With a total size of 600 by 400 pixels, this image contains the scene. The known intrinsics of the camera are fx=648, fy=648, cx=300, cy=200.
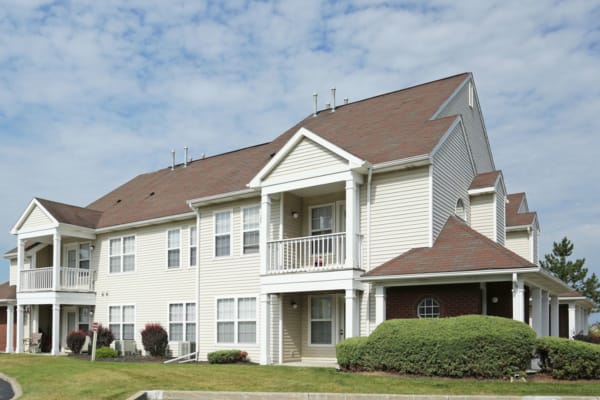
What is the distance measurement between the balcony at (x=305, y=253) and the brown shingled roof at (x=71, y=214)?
12.4 m

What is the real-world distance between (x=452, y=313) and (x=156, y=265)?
562 inches

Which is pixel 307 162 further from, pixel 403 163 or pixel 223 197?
pixel 223 197

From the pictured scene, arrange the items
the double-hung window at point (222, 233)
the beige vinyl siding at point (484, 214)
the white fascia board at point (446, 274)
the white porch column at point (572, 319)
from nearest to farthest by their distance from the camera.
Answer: the white fascia board at point (446, 274) → the beige vinyl siding at point (484, 214) → the double-hung window at point (222, 233) → the white porch column at point (572, 319)

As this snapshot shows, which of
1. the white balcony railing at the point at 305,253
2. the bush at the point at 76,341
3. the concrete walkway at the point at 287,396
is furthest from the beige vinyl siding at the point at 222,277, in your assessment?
the concrete walkway at the point at 287,396

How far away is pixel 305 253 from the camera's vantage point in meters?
22.2

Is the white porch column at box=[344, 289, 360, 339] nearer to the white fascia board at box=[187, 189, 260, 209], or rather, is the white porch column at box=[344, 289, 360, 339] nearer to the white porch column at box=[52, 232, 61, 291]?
the white fascia board at box=[187, 189, 260, 209]

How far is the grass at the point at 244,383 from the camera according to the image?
13938 millimetres

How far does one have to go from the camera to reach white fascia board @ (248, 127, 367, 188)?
20219mm

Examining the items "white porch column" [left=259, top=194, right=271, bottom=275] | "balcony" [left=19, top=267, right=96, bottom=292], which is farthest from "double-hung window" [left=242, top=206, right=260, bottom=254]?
"balcony" [left=19, top=267, right=96, bottom=292]

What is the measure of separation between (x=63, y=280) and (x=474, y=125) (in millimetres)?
19837

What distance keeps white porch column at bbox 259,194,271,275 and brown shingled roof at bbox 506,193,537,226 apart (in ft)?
33.4

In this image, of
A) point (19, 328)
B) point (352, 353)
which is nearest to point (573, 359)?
point (352, 353)

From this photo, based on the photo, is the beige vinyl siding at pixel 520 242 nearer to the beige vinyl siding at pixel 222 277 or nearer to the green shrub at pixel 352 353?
the beige vinyl siding at pixel 222 277

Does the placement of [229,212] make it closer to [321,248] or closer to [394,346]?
[321,248]
